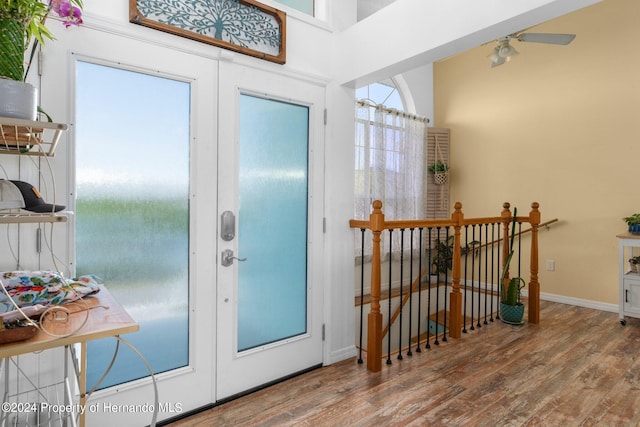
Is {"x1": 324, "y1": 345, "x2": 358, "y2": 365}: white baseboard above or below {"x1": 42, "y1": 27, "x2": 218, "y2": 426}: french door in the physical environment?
below

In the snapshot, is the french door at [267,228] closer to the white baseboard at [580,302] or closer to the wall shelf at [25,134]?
the wall shelf at [25,134]

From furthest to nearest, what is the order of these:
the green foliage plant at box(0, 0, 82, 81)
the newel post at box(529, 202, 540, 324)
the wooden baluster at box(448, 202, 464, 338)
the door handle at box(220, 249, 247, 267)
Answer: the newel post at box(529, 202, 540, 324)
the wooden baluster at box(448, 202, 464, 338)
the door handle at box(220, 249, 247, 267)
the green foliage plant at box(0, 0, 82, 81)

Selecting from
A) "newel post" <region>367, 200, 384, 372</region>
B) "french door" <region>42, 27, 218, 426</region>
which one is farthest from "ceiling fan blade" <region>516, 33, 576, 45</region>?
"french door" <region>42, 27, 218, 426</region>

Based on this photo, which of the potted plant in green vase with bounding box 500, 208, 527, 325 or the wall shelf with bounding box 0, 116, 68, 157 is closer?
the wall shelf with bounding box 0, 116, 68, 157

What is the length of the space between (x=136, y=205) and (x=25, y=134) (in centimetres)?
86

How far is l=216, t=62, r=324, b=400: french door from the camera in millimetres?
2295

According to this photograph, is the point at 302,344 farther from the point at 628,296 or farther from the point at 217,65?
the point at 628,296

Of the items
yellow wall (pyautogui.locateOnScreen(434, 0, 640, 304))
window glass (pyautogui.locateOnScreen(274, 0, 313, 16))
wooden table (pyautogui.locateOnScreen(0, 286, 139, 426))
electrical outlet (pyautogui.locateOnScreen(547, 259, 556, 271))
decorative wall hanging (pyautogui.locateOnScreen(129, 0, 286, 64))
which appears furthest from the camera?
electrical outlet (pyautogui.locateOnScreen(547, 259, 556, 271))

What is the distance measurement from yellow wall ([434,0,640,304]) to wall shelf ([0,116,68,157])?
4971mm

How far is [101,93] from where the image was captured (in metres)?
1.88

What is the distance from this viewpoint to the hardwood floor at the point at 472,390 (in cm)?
211

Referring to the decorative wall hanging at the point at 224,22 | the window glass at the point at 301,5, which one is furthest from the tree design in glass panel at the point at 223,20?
the window glass at the point at 301,5

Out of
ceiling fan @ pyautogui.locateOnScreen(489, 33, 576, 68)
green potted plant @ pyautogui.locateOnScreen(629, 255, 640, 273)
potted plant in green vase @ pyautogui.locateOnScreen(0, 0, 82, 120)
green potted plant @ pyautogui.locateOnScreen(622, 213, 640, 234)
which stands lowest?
green potted plant @ pyautogui.locateOnScreen(629, 255, 640, 273)

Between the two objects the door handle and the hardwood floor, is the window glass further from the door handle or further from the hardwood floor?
the hardwood floor
